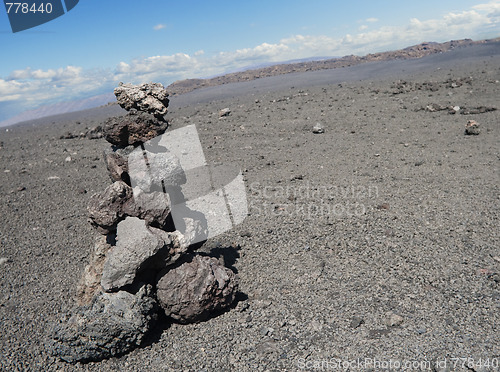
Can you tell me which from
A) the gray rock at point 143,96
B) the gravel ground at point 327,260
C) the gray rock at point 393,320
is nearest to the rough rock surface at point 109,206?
the gray rock at point 143,96

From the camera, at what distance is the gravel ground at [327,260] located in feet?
13.0

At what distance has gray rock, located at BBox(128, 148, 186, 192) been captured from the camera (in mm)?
4633

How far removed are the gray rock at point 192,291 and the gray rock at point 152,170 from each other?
3.82ft

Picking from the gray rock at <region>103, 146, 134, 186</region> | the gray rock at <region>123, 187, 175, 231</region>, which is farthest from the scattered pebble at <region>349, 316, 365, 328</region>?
the gray rock at <region>103, 146, 134, 186</region>

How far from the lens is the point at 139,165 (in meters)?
4.69

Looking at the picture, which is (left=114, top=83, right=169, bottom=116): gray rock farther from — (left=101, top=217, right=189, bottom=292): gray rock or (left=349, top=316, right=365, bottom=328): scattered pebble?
(left=349, top=316, right=365, bottom=328): scattered pebble

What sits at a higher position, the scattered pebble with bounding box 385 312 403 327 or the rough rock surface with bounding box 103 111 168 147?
the rough rock surface with bounding box 103 111 168 147

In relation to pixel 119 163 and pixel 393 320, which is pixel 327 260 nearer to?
pixel 393 320

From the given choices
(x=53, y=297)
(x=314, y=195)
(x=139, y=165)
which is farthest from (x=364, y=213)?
(x=53, y=297)

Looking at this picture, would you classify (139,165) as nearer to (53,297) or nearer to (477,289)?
(53,297)

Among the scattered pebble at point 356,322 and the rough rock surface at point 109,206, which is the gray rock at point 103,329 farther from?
the scattered pebble at point 356,322

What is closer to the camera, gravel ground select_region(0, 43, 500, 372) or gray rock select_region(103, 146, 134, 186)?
gravel ground select_region(0, 43, 500, 372)

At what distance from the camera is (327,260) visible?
563 cm

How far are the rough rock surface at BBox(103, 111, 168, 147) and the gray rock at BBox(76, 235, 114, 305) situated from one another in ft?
4.63
